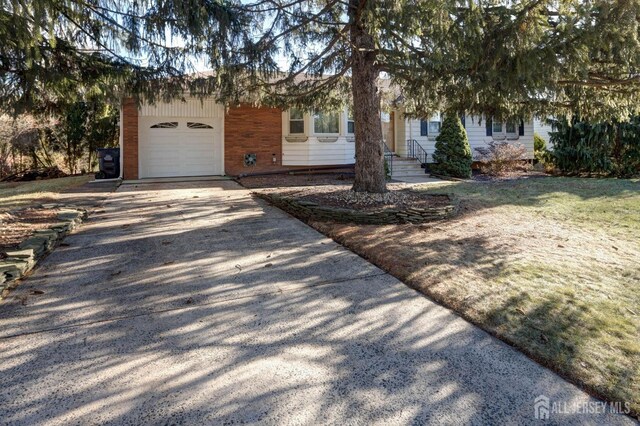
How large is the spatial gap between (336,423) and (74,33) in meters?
7.14

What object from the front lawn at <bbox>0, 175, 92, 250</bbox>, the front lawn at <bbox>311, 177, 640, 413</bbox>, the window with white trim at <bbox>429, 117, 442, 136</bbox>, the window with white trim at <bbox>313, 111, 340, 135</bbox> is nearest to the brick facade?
the window with white trim at <bbox>313, 111, 340, 135</bbox>

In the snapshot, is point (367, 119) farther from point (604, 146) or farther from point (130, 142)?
point (604, 146)

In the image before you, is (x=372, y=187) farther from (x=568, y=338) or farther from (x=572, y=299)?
(x=568, y=338)

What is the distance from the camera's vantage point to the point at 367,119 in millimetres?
8180

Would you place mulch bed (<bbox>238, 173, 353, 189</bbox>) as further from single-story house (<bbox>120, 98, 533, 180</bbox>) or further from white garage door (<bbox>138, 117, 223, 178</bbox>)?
white garage door (<bbox>138, 117, 223, 178</bbox>)

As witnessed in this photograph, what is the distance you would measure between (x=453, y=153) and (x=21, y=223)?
1278 centimetres

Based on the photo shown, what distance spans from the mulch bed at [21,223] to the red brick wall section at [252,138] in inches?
326

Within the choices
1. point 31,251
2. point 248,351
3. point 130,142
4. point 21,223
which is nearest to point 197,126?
point 130,142

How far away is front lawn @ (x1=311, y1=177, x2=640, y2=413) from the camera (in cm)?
291

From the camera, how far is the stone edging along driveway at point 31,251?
412 centimetres

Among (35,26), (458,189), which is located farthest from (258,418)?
(458,189)

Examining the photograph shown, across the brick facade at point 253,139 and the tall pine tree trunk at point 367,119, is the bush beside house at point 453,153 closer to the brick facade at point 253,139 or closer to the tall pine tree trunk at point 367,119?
the brick facade at point 253,139

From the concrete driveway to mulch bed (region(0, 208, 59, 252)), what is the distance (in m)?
0.78

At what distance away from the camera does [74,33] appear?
263 inches
